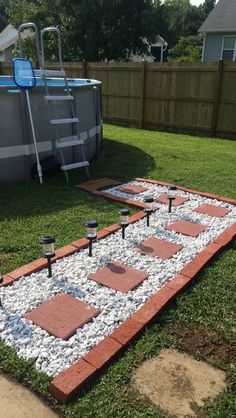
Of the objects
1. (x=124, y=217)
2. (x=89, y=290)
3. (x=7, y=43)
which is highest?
(x=7, y=43)

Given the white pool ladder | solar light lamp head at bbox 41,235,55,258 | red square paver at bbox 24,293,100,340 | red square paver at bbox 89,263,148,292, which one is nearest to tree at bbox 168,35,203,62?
the white pool ladder

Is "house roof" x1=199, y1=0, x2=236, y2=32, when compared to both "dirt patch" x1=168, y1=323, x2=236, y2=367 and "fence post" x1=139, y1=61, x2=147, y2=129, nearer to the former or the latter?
"fence post" x1=139, y1=61, x2=147, y2=129

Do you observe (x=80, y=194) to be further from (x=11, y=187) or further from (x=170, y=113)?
(x=170, y=113)

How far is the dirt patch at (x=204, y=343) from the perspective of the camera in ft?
7.39

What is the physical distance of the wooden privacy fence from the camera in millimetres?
9281

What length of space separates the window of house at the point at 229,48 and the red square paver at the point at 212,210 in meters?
14.9

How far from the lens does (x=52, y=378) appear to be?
2023 millimetres

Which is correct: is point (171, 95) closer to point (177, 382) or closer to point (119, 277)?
point (119, 277)

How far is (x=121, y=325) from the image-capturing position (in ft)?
7.91

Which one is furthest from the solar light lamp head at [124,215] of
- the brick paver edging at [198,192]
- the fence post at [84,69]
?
the fence post at [84,69]

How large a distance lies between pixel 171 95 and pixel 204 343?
28.8 ft

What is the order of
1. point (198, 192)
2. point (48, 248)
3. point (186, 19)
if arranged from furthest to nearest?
point (186, 19) < point (198, 192) < point (48, 248)

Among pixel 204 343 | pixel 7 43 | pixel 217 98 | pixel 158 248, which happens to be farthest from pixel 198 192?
pixel 7 43

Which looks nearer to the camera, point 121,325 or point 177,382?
Result: point 177,382
